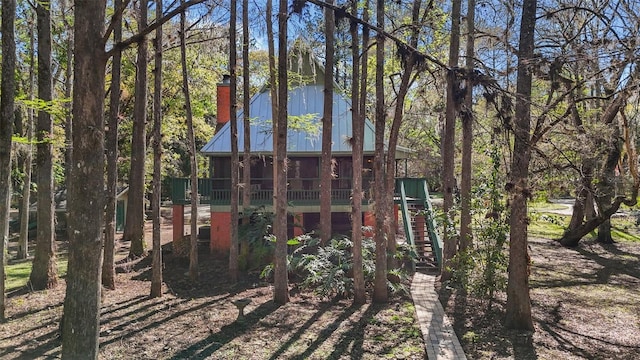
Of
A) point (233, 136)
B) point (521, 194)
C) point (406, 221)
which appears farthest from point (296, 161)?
point (521, 194)

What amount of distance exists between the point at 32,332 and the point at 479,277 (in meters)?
9.72

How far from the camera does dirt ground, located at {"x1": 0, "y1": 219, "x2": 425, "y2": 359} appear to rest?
7.62 m

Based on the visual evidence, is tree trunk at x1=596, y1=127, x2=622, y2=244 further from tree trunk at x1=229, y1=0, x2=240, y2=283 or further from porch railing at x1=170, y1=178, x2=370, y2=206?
tree trunk at x1=229, y1=0, x2=240, y2=283

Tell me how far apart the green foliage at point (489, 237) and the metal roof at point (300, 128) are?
6758 millimetres

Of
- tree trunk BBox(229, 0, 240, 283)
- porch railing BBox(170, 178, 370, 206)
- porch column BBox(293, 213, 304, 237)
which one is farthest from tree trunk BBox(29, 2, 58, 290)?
porch column BBox(293, 213, 304, 237)

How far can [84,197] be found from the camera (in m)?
4.10

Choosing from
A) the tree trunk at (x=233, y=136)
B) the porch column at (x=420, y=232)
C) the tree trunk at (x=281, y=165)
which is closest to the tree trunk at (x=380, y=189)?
the tree trunk at (x=281, y=165)

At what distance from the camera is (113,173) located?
38.2 ft

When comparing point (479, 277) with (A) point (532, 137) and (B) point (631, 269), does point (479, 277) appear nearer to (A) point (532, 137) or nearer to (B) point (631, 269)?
(A) point (532, 137)

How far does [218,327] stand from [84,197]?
5739mm

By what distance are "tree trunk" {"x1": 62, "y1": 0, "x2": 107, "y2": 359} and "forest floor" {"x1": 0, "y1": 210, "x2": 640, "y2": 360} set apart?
11.9 ft

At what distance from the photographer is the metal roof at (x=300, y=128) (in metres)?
16.8

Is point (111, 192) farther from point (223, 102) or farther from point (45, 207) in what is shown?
point (223, 102)

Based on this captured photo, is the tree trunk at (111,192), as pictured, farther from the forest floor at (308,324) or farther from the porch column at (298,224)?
the porch column at (298,224)
